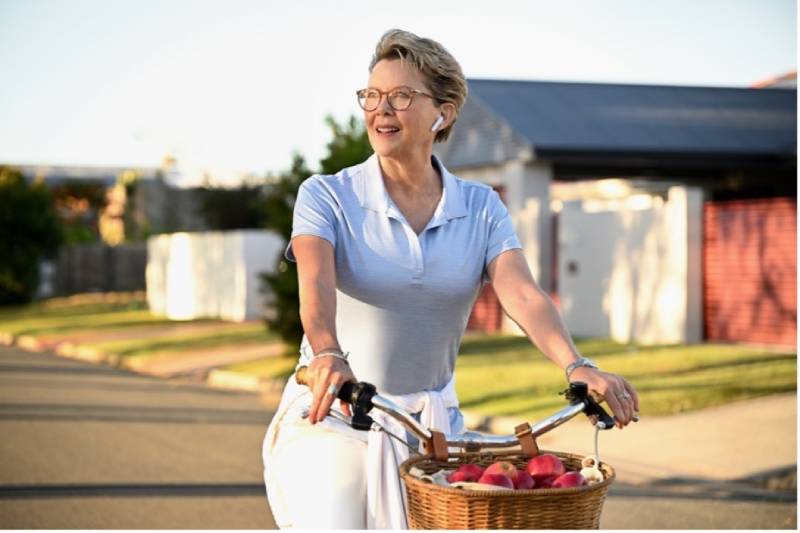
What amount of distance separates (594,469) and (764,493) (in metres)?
6.91

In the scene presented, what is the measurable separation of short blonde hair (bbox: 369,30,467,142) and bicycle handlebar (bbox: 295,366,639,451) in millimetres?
868

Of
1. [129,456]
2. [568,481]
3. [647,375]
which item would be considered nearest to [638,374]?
[647,375]

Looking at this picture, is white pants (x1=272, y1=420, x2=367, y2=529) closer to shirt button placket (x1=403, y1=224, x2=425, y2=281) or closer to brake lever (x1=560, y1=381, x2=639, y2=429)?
shirt button placket (x1=403, y1=224, x2=425, y2=281)

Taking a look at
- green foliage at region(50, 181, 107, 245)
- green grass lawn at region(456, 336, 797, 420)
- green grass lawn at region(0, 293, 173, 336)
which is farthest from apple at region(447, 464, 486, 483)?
green foliage at region(50, 181, 107, 245)

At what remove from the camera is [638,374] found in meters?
16.1

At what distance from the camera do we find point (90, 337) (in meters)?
28.0

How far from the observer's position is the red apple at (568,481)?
297 cm

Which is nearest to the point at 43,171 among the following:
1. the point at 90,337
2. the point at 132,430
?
the point at 90,337

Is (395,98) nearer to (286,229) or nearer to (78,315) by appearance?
(286,229)

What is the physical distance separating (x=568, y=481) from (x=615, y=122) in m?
23.2

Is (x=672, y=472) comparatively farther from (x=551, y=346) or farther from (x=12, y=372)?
(x=12, y=372)

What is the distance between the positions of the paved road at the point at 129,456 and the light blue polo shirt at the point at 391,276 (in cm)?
509

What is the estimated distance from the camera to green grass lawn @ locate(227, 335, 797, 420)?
538 inches

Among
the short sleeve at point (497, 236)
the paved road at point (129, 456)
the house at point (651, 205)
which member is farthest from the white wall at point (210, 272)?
the short sleeve at point (497, 236)
